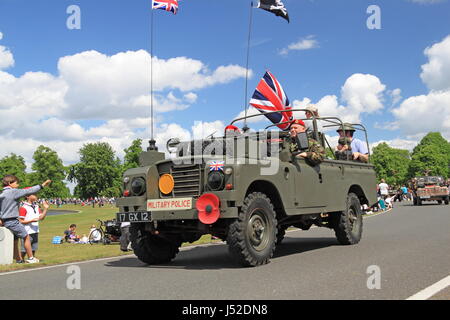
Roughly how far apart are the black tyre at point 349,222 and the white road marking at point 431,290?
400 centimetres

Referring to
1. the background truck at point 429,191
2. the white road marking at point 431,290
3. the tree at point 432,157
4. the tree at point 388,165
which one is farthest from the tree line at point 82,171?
the white road marking at point 431,290

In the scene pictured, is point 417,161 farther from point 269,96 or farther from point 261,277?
point 261,277

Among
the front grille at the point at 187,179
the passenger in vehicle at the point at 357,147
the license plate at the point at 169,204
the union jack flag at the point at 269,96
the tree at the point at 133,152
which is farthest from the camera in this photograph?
the tree at the point at 133,152

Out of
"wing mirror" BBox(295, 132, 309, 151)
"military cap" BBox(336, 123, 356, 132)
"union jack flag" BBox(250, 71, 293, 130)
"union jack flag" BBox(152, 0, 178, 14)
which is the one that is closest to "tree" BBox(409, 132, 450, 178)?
"union jack flag" BBox(152, 0, 178, 14)

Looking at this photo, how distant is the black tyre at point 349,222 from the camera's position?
9.64 m

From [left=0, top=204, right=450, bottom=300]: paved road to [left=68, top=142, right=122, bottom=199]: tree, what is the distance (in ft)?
286

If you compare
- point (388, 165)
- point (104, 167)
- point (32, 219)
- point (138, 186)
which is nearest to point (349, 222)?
point (138, 186)

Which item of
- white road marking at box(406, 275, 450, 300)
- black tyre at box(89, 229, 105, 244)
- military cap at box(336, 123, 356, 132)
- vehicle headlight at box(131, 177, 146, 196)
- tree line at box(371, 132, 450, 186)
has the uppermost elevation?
tree line at box(371, 132, 450, 186)

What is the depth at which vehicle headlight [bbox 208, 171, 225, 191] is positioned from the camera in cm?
681

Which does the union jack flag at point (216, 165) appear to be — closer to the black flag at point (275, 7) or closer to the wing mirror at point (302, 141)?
the wing mirror at point (302, 141)

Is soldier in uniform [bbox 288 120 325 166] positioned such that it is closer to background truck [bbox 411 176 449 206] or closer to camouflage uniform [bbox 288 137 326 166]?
camouflage uniform [bbox 288 137 326 166]
